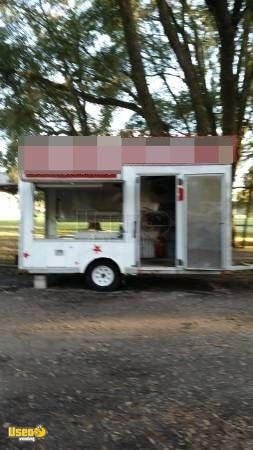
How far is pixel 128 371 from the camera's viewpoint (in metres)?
6.08

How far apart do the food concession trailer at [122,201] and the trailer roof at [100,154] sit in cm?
2

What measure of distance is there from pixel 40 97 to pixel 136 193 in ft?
23.8

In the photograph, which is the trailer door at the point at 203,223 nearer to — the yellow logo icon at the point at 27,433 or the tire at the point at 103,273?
the tire at the point at 103,273

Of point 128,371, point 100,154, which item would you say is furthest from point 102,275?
point 128,371

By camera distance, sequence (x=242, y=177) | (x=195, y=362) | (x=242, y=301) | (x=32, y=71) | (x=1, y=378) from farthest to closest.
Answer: (x=242, y=177) < (x=32, y=71) < (x=242, y=301) < (x=195, y=362) < (x=1, y=378)

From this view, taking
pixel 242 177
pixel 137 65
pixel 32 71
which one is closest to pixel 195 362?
pixel 137 65

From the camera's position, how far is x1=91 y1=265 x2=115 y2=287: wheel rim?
1166 centimetres

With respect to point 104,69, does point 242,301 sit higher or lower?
lower

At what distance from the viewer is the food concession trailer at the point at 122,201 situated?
11.2 meters

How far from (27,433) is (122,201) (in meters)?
7.55

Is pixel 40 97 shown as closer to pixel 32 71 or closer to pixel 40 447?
pixel 32 71

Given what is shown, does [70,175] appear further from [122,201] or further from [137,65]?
[137,65]

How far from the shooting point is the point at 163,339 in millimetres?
7516

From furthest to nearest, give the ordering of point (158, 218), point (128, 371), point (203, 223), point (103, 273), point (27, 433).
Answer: point (158, 218), point (103, 273), point (203, 223), point (128, 371), point (27, 433)
